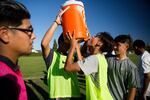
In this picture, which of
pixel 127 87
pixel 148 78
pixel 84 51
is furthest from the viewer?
pixel 148 78

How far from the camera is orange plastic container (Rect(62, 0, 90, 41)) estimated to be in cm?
369

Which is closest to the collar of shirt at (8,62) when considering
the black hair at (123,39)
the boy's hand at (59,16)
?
the boy's hand at (59,16)

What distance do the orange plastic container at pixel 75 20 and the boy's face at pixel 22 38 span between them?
176cm

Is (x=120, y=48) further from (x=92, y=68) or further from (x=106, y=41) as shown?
(x=92, y=68)

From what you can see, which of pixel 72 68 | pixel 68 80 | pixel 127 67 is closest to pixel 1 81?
pixel 72 68

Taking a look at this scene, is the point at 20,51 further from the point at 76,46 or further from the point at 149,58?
the point at 149,58

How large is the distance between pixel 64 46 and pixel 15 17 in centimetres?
251

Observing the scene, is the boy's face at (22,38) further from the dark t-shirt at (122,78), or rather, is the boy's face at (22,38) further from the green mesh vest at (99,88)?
the dark t-shirt at (122,78)

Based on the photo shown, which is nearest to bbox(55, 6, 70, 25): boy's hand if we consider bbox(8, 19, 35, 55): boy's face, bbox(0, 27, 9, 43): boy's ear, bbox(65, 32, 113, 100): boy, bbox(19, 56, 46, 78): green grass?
bbox(65, 32, 113, 100): boy

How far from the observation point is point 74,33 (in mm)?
3691

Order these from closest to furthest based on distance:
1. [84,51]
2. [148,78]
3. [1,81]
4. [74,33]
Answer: [1,81], [74,33], [84,51], [148,78]

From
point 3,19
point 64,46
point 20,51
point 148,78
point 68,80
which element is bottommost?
point 148,78

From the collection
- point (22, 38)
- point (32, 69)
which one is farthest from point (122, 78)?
point (32, 69)

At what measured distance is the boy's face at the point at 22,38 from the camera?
1.77 metres
